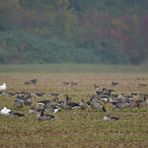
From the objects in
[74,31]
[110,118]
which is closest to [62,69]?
[74,31]

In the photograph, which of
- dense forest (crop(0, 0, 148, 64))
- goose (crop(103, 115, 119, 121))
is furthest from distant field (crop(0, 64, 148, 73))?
goose (crop(103, 115, 119, 121))

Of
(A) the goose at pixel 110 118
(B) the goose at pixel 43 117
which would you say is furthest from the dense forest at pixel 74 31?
(A) the goose at pixel 110 118

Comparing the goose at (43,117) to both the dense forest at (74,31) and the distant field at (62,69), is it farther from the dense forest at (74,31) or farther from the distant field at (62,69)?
the dense forest at (74,31)

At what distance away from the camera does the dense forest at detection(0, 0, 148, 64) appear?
7131 cm

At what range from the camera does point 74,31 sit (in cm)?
8006

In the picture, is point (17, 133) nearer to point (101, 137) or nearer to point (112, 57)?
point (101, 137)

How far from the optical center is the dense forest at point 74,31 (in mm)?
71312

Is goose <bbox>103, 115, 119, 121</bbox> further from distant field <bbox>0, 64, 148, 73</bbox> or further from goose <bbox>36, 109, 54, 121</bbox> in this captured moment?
distant field <bbox>0, 64, 148, 73</bbox>

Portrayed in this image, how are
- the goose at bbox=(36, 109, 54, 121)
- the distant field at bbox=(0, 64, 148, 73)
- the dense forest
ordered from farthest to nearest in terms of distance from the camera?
the dense forest, the distant field at bbox=(0, 64, 148, 73), the goose at bbox=(36, 109, 54, 121)

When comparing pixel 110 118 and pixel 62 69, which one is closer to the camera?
pixel 110 118

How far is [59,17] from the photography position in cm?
8144

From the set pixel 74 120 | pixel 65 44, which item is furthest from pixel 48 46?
pixel 74 120

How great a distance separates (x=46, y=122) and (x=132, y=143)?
10.7 ft

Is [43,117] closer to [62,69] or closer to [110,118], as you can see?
[110,118]
